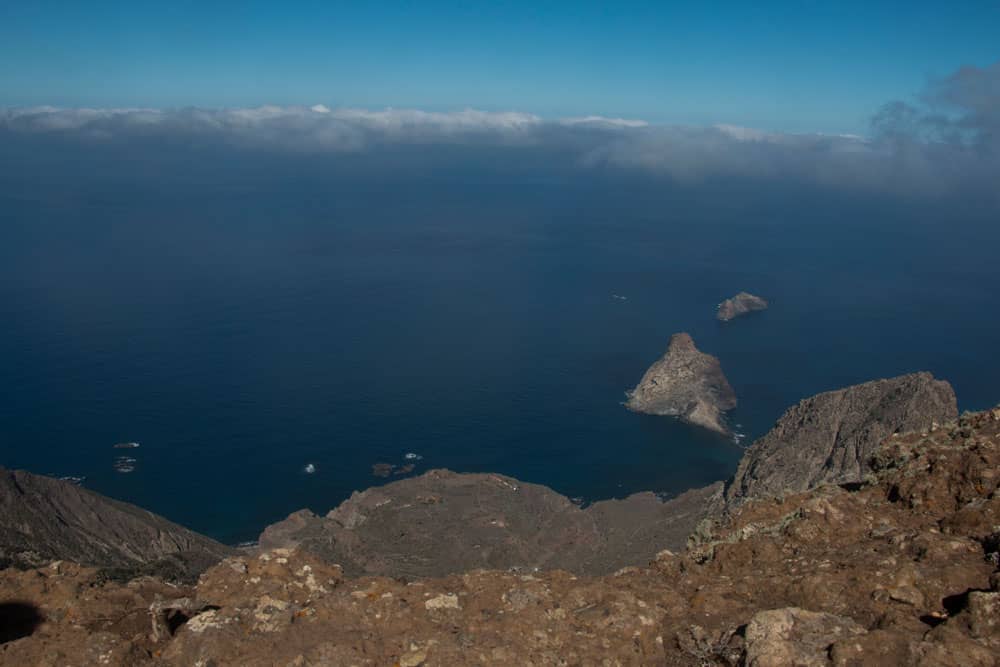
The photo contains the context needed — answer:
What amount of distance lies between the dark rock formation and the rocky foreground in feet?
130

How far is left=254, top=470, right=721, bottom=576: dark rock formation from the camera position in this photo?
2339 inches

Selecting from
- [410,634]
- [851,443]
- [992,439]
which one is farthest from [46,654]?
[851,443]

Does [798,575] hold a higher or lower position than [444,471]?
higher

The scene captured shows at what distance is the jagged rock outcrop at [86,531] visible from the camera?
172ft

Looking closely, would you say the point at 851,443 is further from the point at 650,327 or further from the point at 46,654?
the point at 650,327

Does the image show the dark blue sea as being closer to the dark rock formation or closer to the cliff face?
the dark rock formation

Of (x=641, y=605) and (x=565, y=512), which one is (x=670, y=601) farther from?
(x=565, y=512)

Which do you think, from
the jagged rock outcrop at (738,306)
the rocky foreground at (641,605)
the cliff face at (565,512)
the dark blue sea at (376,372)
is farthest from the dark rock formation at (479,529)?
the jagged rock outcrop at (738,306)

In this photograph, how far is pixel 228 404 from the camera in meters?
116

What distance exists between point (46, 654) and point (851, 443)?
6861 centimetres

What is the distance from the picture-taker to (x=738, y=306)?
174750 millimetres

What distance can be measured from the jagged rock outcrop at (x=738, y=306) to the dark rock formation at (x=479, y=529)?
103 m

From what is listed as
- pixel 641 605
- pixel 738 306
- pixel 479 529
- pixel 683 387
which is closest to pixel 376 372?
pixel 683 387

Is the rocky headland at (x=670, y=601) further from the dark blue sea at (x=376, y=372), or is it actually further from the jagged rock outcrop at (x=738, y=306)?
the jagged rock outcrop at (x=738, y=306)
